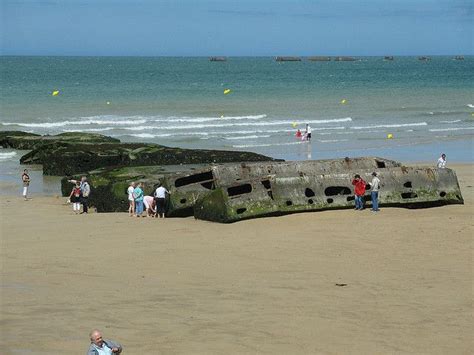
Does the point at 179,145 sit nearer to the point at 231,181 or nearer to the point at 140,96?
the point at 231,181

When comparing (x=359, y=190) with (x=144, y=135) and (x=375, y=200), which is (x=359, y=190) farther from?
(x=144, y=135)

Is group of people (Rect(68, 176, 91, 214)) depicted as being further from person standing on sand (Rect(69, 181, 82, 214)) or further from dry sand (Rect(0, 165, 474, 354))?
dry sand (Rect(0, 165, 474, 354))

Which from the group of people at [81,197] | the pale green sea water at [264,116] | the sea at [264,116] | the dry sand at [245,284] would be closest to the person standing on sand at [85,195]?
the group of people at [81,197]

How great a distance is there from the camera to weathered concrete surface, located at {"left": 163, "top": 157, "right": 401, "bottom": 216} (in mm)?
22359

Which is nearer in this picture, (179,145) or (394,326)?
(394,326)

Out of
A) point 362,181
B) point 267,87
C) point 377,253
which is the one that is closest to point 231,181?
point 362,181

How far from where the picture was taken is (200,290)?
15109 millimetres

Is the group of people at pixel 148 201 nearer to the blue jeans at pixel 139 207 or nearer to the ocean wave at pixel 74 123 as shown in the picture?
the blue jeans at pixel 139 207

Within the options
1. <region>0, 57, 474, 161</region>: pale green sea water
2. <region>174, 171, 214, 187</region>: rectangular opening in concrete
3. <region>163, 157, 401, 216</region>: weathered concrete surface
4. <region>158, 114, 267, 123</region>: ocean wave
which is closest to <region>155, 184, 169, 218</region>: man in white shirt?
<region>163, 157, 401, 216</region>: weathered concrete surface

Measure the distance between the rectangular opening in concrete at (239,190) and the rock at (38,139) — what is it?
1753cm

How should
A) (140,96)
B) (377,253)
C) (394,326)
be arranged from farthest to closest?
(140,96) → (377,253) → (394,326)

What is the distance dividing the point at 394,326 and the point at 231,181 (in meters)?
9.53

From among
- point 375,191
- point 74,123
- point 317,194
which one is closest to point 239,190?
point 317,194

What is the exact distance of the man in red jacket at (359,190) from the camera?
21953mm
